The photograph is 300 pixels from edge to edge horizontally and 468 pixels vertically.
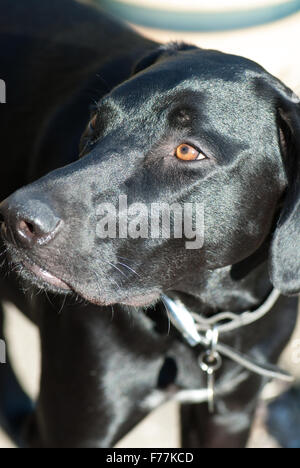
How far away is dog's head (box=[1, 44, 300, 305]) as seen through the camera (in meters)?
2.19

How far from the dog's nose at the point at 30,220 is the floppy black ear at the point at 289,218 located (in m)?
0.83

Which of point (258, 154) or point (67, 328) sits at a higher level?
point (258, 154)

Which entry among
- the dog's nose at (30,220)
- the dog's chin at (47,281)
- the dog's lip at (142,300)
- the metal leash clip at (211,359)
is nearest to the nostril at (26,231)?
the dog's nose at (30,220)

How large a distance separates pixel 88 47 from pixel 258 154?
1391 millimetres

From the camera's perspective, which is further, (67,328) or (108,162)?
(67,328)

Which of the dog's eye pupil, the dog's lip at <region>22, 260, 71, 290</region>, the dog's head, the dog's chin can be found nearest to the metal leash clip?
the dog's head

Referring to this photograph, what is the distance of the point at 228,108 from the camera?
2.35 metres

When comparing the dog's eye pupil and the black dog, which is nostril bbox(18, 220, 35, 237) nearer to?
the black dog

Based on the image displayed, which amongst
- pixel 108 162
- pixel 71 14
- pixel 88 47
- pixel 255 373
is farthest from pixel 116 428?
pixel 71 14

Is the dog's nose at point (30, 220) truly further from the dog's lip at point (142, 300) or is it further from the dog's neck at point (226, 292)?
the dog's neck at point (226, 292)

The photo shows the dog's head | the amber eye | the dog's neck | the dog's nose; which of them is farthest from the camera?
the dog's neck

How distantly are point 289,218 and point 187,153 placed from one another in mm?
441

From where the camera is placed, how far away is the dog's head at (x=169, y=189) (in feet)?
7.18

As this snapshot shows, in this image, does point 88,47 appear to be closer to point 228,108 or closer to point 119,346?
point 228,108
